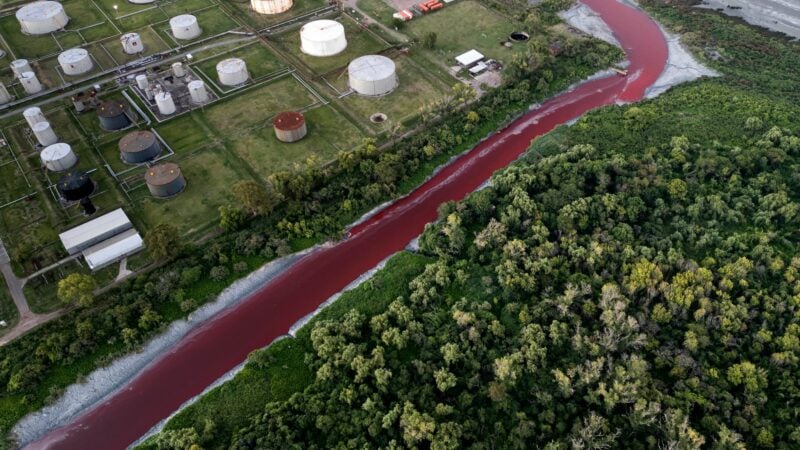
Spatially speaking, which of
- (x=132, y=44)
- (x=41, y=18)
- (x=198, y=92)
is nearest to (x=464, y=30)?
(x=198, y=92)

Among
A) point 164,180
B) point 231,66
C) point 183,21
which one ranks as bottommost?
point 164,180

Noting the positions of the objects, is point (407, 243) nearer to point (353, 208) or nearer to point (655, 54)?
point (353, 208)

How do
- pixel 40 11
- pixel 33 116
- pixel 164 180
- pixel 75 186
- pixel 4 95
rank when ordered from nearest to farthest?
pixel 75 186
pixel 164 180
pixel 33 116
pixel 4 95
pixel 40 11

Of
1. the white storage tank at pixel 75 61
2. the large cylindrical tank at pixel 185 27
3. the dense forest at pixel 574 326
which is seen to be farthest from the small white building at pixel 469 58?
the white storage tank at pixel 75 61

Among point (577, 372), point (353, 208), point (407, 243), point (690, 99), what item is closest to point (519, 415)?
point (577, 372)

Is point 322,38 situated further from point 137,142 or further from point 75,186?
point 75,186

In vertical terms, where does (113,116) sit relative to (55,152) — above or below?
above
